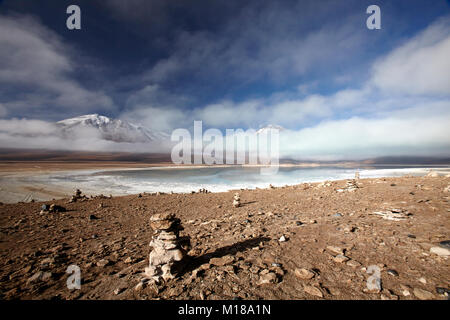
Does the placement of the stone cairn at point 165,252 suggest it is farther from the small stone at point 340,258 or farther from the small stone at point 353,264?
the small stone at point 353,264

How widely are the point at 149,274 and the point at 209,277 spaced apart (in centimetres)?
120

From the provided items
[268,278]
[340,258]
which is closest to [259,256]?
[268,278]

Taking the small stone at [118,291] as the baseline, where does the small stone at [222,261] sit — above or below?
above

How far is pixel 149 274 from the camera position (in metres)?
3.39

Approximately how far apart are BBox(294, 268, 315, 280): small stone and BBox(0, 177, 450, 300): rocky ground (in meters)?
0.02

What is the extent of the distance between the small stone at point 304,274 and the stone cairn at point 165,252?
233 cm

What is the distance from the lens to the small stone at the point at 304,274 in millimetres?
3187

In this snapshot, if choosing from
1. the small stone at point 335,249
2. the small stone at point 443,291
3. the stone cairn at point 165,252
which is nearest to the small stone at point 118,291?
the stone cairn at point 165,252

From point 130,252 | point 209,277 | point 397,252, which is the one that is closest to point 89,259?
point 130,252

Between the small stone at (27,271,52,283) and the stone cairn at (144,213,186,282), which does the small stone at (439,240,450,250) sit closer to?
the stone cairn at (144,213,186,282)
